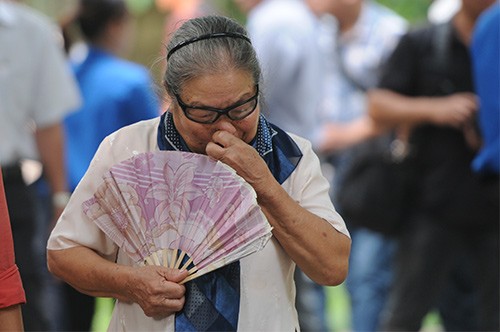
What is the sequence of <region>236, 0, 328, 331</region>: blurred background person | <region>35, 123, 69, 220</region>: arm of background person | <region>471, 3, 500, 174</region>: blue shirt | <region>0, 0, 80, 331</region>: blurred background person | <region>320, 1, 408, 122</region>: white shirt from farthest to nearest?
<region>320, 1, 408, 122</region>: white shirt → <region>236, 0, 328, 331</region>: blurred background person → <region>35, 123, 69, 220</region>: arm of background person → <region>0, 0, 80, 331</region>: blurred background person → <region>471, 3, 500, 174</region>: blue shirt

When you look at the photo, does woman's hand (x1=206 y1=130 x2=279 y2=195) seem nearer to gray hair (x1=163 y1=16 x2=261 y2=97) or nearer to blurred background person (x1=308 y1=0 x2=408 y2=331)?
gray hair (x1=163 y1=16 x2=261 y2=97)

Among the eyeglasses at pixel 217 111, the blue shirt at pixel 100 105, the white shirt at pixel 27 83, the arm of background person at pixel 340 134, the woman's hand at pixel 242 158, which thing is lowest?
the arm of background person at pixel 340 134

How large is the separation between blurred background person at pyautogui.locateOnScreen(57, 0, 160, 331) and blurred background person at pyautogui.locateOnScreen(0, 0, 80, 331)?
0.63 m

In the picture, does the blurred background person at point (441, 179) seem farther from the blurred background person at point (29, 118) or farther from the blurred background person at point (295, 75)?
the blurred background person at point (29, 118)

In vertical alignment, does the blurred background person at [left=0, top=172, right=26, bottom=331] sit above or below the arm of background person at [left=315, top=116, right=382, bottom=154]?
above

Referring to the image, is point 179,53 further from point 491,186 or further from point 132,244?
point 491,186

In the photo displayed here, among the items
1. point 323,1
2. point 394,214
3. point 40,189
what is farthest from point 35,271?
point 323,1

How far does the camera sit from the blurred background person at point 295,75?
778 cm

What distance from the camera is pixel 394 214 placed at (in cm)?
705

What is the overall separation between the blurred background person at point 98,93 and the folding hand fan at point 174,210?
3421 mm

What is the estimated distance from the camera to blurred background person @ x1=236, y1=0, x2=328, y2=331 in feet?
25.5

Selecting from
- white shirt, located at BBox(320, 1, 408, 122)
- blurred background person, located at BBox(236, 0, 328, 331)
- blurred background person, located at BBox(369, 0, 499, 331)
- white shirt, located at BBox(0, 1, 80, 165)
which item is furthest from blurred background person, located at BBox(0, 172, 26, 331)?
white shirt, located at BBox(320, 1, 408, 122)

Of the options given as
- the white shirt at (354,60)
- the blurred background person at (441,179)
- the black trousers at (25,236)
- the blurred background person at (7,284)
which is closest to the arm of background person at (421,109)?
the blurred background person at (441,179)

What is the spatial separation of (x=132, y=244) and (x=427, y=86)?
338 centimetres
